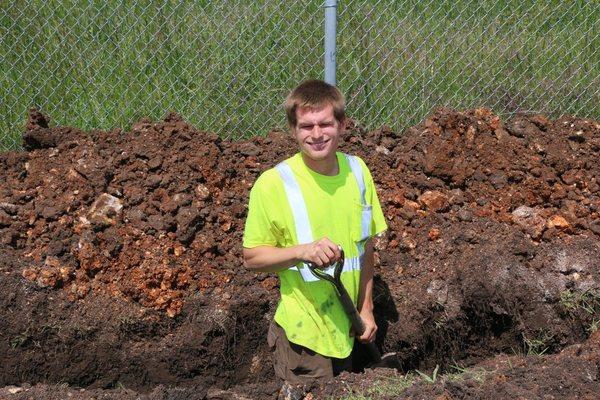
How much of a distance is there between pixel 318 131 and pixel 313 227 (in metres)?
0.44

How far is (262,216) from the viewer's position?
4.26 meters

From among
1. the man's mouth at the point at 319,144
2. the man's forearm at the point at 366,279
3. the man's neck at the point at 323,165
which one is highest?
the man's mouth at the point at 319,144

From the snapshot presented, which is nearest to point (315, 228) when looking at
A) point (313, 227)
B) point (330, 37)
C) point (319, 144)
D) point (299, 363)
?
point (313, 227)

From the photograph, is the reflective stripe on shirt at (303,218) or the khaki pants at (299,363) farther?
the khaki pants at (299,363)

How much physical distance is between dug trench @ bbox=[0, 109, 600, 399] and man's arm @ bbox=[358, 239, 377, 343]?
0.69 meters

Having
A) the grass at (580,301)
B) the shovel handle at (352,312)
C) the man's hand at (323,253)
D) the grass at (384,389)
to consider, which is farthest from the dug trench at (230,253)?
the man's hand at (323,253)

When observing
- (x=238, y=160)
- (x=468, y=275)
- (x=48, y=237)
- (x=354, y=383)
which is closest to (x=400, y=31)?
(x=238, y=160)

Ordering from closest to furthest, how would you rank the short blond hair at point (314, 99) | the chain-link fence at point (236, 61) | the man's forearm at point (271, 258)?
the man's forearm at point (271, 258) → the short blond hair at point (314, 99) → the chain-link fence at point (236, 61)

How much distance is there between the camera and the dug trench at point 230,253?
5.48m

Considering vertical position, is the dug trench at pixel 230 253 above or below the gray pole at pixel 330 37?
below

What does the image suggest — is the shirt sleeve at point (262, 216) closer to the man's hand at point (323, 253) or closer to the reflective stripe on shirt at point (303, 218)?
the reflective stripe on shirt at point (303, 218)

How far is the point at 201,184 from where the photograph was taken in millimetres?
6070

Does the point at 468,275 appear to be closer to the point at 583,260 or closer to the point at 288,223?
the point at 583,260

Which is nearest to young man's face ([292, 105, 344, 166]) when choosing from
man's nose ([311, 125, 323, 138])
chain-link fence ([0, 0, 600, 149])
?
man's nose ([311, 125, 323, 138])
